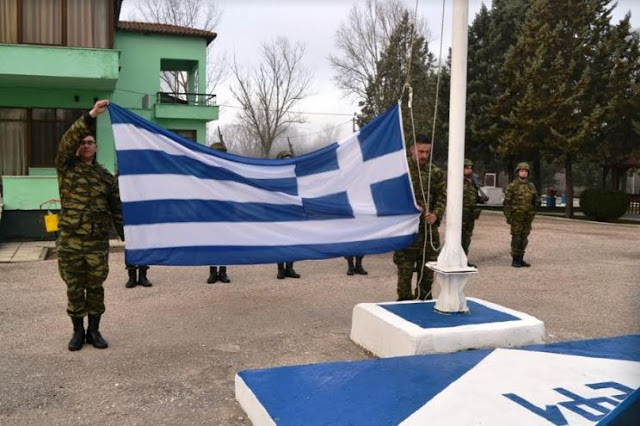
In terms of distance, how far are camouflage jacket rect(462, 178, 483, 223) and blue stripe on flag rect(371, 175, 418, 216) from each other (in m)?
4.30

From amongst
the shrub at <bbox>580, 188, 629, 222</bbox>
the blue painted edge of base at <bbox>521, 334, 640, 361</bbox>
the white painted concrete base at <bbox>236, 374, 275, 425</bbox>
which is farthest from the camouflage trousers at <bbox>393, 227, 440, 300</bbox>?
the shrub at <bbox>580, 188, 629, 222</bbox>

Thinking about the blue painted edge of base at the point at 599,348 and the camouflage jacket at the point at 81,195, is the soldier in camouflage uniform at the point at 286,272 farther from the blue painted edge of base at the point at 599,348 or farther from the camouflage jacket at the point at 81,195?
the blue painted edge of base at the point at 599,348

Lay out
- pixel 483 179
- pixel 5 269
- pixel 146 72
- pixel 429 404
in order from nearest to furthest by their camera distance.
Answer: pixel 429 404, pixel 5 269, pixel 146 72, pixel 483 179

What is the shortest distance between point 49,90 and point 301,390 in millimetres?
14124

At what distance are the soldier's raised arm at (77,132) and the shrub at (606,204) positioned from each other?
2132 cm

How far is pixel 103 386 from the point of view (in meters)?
4.01

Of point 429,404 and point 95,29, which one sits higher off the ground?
point 95,29

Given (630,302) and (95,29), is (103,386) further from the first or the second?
(95,29)

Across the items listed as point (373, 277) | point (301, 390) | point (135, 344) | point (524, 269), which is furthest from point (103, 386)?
point (524, 269)

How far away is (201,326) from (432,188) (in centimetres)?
272

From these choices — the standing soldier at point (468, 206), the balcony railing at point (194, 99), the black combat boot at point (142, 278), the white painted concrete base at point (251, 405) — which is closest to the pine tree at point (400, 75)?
the balcony railing at point (194, 99)

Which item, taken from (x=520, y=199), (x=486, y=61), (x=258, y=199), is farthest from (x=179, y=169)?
(x=486, y=61)

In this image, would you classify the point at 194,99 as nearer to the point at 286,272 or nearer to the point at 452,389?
the point at 286,272

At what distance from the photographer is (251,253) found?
16.7ft
